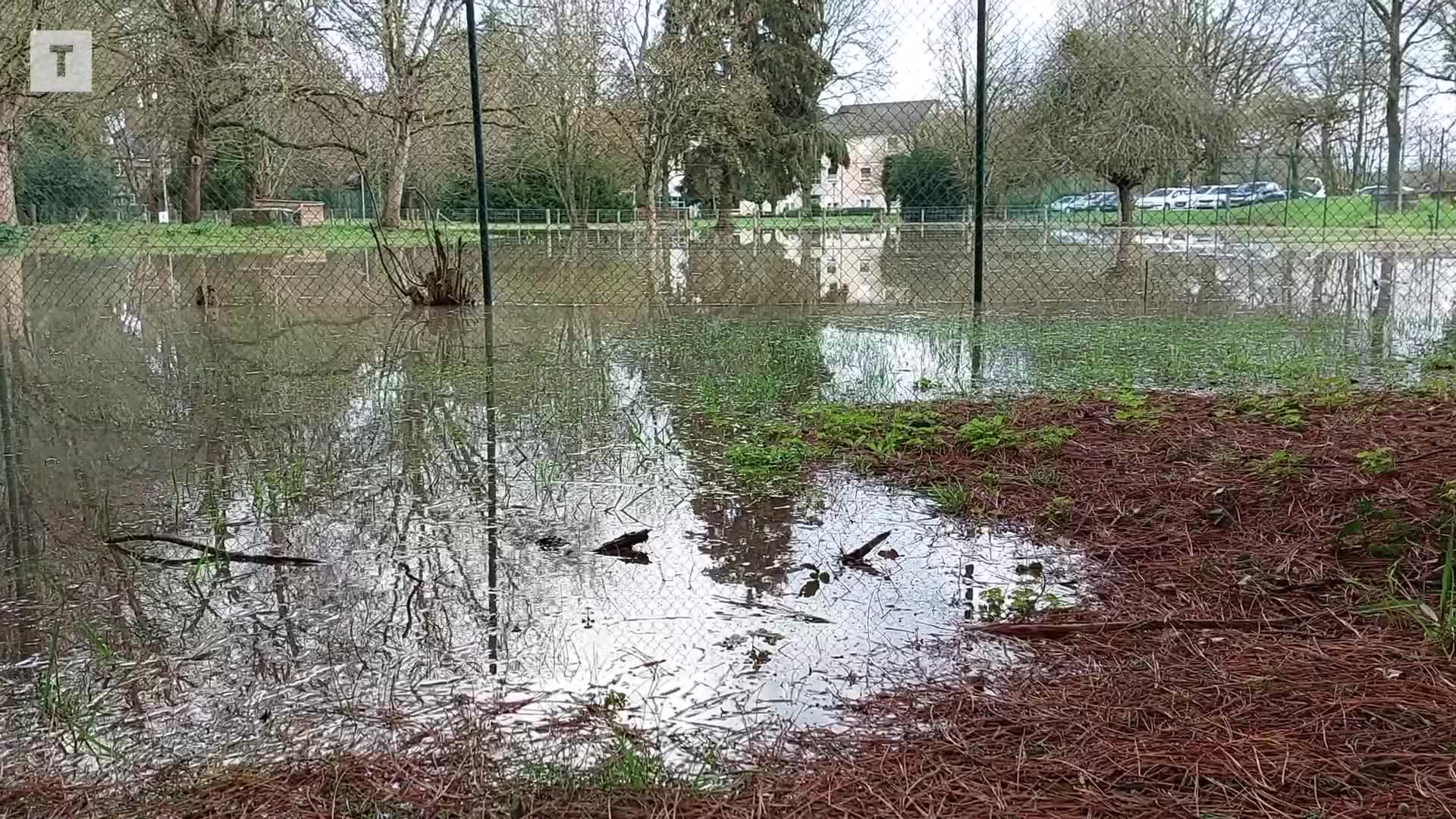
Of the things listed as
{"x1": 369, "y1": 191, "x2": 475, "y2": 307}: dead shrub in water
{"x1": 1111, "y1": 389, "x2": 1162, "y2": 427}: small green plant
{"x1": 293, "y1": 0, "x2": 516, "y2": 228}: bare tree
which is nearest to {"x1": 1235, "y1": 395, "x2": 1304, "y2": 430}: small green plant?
{"x1": 1111, "y1": 389, "x2": 1162, "y2": 427}: small green plant

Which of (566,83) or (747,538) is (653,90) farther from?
(747,538)

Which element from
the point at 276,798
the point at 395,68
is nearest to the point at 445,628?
the point at 276,798

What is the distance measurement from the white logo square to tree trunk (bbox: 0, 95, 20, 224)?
2224mm

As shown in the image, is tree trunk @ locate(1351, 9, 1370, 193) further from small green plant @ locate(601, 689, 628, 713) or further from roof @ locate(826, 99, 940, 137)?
small green plant @ locate(601, 689, 628, 713)

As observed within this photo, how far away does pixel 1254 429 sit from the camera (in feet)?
11.6

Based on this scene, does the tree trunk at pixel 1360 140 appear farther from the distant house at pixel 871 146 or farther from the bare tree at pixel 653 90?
the bare tree at pixel 653 90

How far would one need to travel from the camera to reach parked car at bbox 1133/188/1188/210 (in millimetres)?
10086

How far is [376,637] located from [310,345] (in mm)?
4509

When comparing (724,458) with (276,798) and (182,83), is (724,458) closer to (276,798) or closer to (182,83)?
(276,798)

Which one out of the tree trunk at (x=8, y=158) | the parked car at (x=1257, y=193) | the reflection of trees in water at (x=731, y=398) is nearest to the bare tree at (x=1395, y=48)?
the parked car at (x=1257, y=193)

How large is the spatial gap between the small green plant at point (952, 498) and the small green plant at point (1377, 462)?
1.00 m

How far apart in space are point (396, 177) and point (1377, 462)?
9.80m

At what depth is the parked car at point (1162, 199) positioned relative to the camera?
33.1ft

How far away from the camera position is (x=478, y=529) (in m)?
2.83
